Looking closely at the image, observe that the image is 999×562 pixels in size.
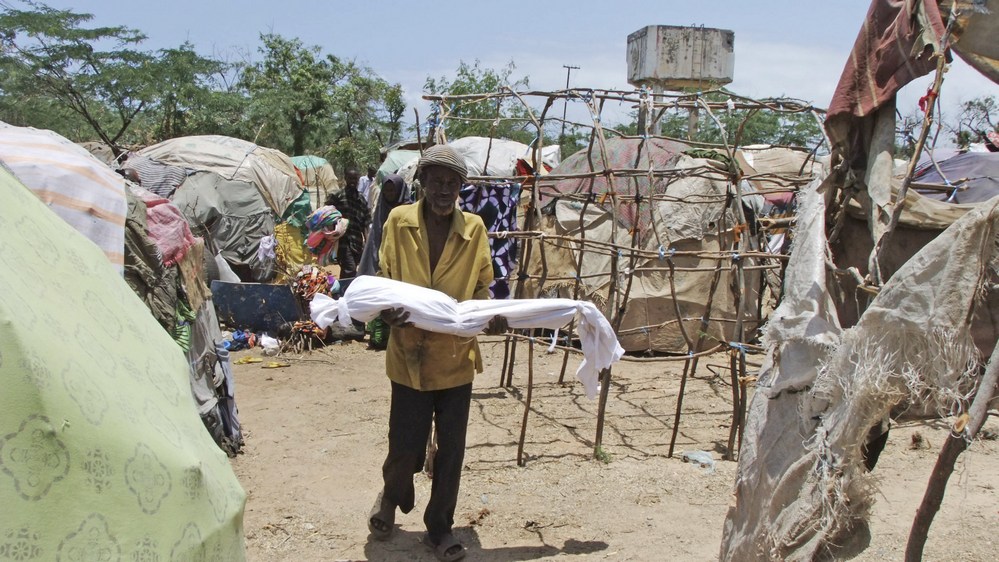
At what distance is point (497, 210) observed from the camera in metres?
7.16

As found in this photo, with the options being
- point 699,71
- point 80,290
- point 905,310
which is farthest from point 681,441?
point 699,71

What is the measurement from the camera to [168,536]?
1.25m

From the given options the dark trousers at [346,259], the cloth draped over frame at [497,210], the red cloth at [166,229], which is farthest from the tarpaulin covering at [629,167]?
the red cloth at [166,229]

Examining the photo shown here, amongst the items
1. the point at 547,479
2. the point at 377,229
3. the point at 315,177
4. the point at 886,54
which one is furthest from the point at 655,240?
the point at 315,177

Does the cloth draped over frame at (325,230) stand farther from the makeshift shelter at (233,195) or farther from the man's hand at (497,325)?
the man's hand at (497,325)

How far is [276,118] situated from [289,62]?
2749 mm

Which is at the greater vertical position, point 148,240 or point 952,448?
point 148,240

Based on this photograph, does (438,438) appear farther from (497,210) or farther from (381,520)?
(497,210)

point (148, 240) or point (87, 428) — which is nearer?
point (87, 428)

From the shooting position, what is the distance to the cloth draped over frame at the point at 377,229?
7.61 meters

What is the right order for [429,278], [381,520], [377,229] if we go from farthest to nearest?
[377,229]
[381,520]
[429,278]

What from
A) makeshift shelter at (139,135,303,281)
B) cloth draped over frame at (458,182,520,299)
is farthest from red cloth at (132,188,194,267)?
makeshift shelter at (139,135,303,281)

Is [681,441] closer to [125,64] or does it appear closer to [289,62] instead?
[125,64]

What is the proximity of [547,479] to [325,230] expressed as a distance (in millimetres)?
6895
